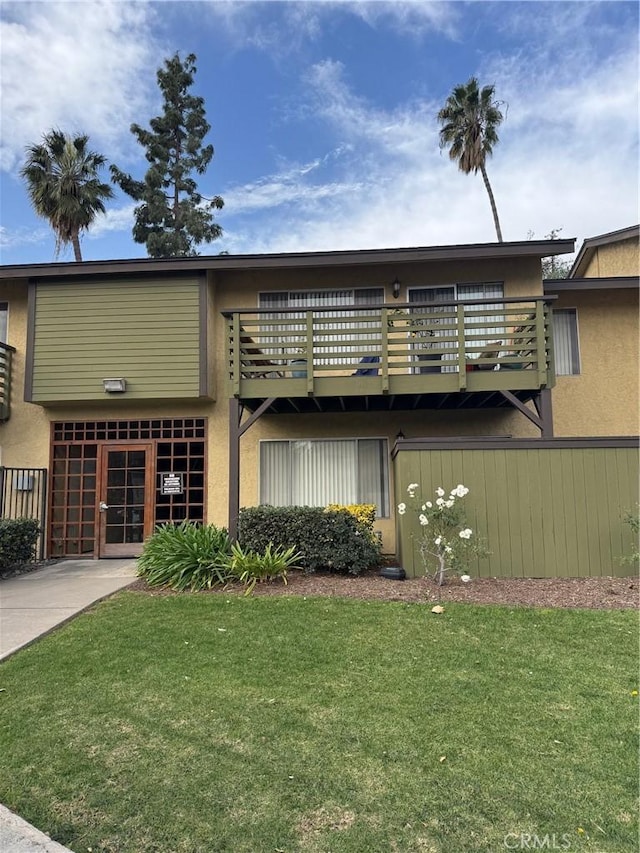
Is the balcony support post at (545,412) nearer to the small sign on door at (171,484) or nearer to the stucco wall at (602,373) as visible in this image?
the stucco wall at (602,373)

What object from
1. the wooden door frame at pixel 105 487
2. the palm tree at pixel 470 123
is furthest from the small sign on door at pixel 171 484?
the palm tree at pixel 470 123

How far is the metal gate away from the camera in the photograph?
10039mm

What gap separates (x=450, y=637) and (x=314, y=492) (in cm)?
539

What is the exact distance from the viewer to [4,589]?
7.37 m

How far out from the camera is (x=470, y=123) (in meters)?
19.6

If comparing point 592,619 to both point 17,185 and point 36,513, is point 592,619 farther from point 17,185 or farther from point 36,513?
point 17,185

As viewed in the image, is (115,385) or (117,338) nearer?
(115,385)

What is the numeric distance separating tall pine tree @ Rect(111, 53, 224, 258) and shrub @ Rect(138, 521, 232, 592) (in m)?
18.7

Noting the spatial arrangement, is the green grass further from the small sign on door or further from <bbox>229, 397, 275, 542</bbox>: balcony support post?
the small sign on door

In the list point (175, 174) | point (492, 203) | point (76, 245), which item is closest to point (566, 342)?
point (492, 203)

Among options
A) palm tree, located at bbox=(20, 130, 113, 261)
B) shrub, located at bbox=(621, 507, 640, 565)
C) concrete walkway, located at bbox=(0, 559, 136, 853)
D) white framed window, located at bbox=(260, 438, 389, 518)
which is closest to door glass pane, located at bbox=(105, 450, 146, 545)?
concrete walkway, located at bbox=(0, 559, 136, 853)

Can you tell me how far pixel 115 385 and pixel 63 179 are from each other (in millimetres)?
12418

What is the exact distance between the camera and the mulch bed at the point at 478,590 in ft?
19.0

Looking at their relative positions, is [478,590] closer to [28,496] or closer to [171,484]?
[171,484]
